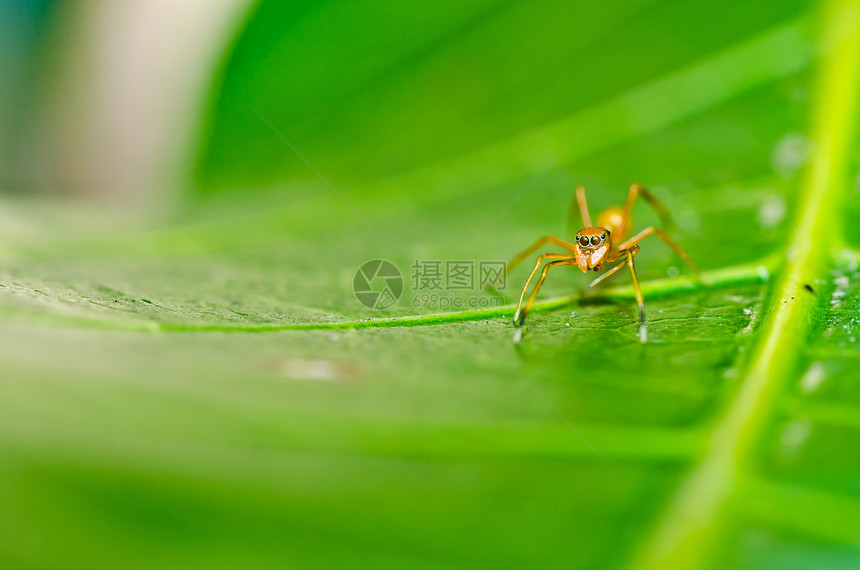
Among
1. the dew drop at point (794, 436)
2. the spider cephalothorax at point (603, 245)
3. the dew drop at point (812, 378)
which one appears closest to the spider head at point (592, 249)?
the spider cephalothorax at point (603, 245)

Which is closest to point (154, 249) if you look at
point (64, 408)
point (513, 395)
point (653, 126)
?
point (64, 408)

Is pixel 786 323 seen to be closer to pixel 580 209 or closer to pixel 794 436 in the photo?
pixel 794 436

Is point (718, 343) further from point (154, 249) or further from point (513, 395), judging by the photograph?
point (154, 249)

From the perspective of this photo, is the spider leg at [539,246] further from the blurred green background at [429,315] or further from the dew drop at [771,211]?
Result: the dew drop at [771,211]

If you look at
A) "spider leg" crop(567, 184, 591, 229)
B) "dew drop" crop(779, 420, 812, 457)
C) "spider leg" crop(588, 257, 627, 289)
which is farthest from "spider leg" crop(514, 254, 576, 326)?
"dew drop" crop(779, 420, 812, 457)

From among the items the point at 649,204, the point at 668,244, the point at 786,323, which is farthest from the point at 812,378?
the point at 649,204

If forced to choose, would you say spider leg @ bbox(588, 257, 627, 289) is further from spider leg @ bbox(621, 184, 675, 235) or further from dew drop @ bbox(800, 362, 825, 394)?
dew drop @ bbox(800, 362, 825, 394)

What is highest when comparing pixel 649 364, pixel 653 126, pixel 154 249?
pixel 653 126
